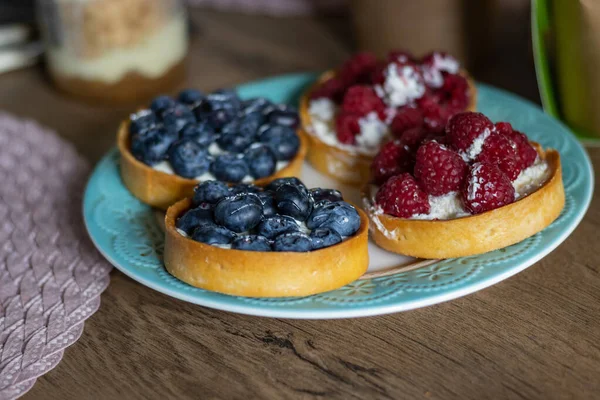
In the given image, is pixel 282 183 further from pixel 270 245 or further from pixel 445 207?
pixel 445 207

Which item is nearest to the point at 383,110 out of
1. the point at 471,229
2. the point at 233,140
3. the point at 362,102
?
the point at 362,102

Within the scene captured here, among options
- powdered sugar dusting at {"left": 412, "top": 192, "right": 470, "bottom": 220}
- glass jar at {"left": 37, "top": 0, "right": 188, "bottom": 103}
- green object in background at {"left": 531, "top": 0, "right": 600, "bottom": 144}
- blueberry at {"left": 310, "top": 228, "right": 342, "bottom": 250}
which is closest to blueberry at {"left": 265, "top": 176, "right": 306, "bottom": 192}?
blueberry at {"left": 310, "top": 228, "right": 342, "bottom": 250}

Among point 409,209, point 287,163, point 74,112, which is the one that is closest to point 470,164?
point 409,209

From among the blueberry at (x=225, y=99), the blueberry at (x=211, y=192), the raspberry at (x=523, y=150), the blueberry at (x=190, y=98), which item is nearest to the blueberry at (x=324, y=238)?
the blueberry at (x=211, y=192)

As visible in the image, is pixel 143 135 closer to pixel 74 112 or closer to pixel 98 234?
pixel 98 234

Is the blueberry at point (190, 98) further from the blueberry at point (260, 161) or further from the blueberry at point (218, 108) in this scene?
the blueberry at point (260, 161)
